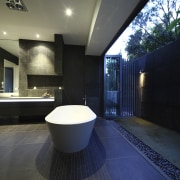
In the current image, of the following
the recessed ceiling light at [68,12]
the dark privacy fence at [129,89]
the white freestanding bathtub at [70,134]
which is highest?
the recessed ceiling light at [68,12]

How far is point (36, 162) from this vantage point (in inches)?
78.4

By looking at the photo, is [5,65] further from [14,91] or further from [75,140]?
[75,140]

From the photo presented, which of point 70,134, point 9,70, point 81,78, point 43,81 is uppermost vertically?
point 9,70

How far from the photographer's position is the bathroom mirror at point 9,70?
4.29 meters

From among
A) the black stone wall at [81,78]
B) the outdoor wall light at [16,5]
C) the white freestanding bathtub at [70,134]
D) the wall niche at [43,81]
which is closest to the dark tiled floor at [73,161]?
the white freestanding bathtub at [70,134]

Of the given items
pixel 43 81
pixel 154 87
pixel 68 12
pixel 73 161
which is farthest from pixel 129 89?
pixel 73 161

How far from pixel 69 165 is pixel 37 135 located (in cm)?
147

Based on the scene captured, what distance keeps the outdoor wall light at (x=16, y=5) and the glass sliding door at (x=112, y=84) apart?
2943mm

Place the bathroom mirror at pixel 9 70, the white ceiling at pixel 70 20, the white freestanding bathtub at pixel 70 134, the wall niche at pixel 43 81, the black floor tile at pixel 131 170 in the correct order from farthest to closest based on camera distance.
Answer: the wall niche at pixel 43 81 < the bathroom mirror at pixel 9 70 < the white ceiling at pixel 70 20 < the white freestanding bathtub at pixel 70 134 < the black floor tile at pixel 131 170

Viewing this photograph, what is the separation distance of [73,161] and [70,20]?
299 centimetres

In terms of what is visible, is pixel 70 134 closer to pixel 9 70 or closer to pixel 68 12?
pixel 68 12

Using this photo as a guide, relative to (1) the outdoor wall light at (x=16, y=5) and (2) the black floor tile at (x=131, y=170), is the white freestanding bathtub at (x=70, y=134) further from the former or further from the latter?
(1) the outdoor wall light at (x=16, y=5)

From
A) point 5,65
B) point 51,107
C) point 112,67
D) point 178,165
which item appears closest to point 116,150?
point 178,165

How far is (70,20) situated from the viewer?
328cm
